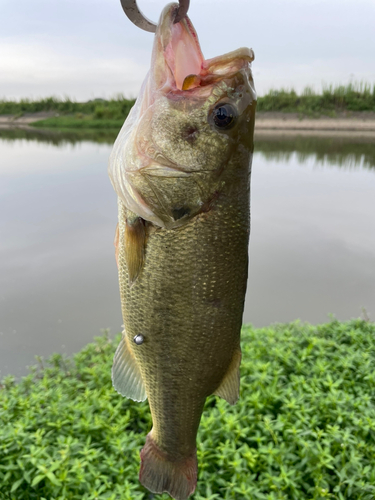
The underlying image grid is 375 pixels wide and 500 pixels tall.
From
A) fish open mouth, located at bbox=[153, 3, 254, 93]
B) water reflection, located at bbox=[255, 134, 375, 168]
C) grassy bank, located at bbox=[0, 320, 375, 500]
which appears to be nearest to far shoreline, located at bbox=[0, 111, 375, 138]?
water reflection, located at bbox=[255, 134, 375, 168]

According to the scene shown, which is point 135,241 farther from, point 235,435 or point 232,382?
point 235,435

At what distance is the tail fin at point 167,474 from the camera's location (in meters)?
1.29

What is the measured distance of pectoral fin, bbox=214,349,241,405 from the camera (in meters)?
1.21

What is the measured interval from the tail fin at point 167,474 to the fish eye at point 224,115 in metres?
1.19

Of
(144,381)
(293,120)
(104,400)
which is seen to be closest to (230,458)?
(104,400)

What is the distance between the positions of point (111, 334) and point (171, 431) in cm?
357

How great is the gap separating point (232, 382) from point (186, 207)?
2.11 ft

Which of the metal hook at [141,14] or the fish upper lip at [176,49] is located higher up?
the metal hook at [141,14]

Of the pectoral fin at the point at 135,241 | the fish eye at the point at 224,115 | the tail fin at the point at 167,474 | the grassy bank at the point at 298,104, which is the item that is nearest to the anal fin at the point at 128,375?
the tail fin at the point at 167,474

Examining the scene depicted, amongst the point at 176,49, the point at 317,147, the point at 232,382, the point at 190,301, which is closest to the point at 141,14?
the point at 176,49

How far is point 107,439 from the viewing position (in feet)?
8.20

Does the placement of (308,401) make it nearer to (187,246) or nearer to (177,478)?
(177,478)

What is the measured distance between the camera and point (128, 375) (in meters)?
1.33

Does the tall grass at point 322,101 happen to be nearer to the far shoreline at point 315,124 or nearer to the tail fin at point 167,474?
the far shoreline at point 315,124
